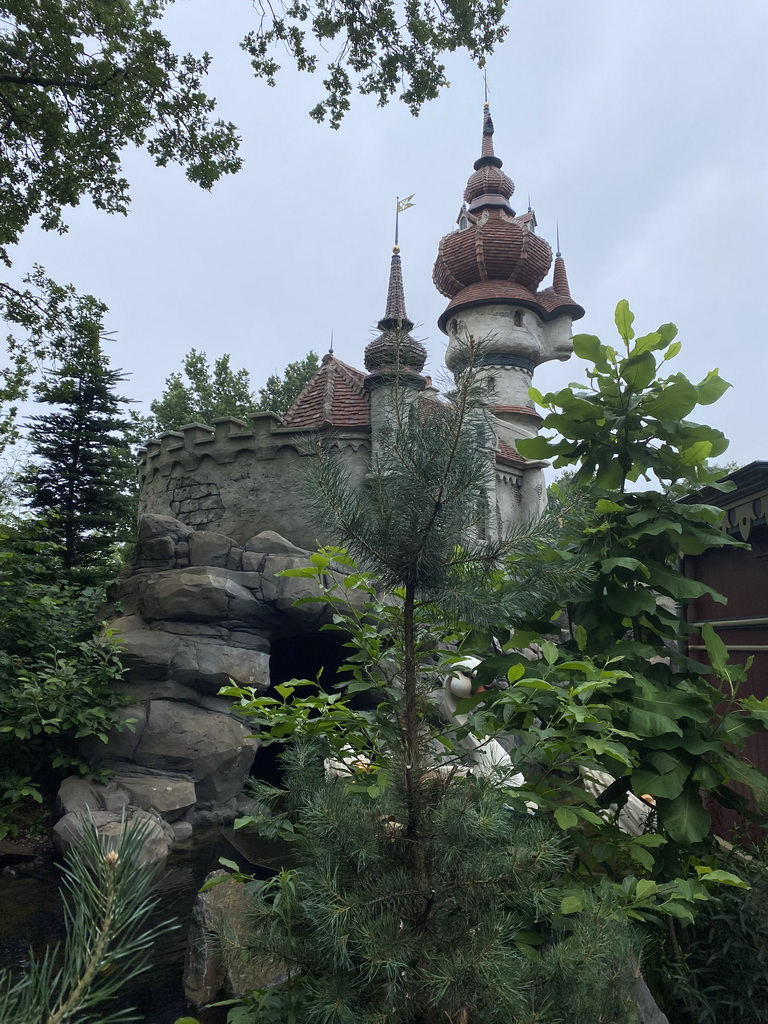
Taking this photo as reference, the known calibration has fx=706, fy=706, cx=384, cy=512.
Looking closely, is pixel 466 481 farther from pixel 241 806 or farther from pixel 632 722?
pixel 241 806

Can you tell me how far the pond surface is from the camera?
5039 mm

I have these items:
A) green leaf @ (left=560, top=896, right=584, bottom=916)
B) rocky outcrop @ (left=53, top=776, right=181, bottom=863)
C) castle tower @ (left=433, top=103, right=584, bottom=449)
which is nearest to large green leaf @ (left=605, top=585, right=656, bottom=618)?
green leaf @ (left=560, top=896, right=584, bottom=916)

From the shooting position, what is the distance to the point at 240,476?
15.2 m

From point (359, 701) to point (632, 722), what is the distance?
10.3m

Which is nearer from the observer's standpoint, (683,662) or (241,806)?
(683,662)

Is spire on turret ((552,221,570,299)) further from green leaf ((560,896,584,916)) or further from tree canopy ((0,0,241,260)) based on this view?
green leaf ((560,896,584,916))

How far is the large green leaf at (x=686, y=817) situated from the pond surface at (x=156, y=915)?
2.92 meters

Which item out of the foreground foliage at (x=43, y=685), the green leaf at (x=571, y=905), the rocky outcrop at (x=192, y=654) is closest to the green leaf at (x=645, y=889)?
the green leaf at (x=571, y=905)

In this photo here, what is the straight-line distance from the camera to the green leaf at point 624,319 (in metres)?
3.31

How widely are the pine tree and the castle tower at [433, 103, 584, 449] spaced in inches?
415

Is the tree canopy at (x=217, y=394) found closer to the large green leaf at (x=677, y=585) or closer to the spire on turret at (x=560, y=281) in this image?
the spire on turret at (x=560, y=281)

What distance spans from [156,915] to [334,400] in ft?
40.0

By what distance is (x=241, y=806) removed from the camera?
1092 centimetres

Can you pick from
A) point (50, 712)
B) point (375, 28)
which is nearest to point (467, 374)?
point (375, 28)
